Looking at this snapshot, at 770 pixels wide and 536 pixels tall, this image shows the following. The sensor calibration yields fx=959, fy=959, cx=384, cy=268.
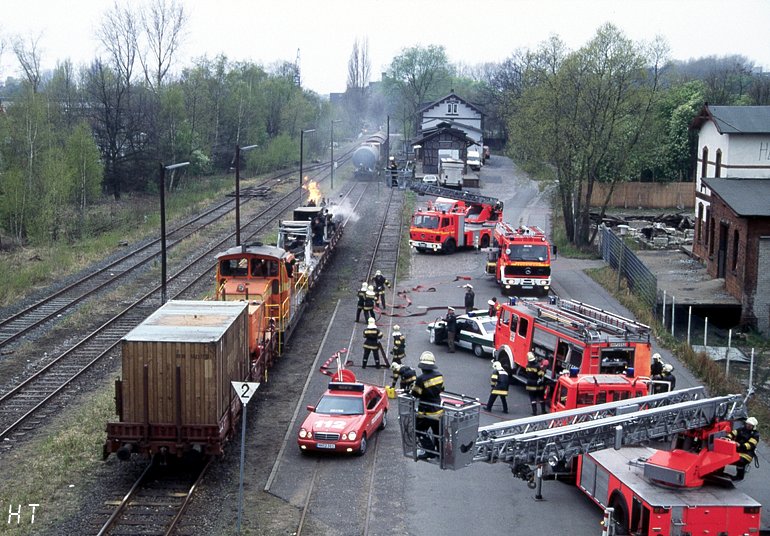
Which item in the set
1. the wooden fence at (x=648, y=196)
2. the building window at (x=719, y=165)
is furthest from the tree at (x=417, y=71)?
the building window at (x=719, y=165)

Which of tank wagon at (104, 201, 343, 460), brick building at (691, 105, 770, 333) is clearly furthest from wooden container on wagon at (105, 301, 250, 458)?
brick building at (691, 105, 770, 333)

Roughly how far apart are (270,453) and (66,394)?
21.8ft

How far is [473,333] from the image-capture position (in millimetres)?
28688

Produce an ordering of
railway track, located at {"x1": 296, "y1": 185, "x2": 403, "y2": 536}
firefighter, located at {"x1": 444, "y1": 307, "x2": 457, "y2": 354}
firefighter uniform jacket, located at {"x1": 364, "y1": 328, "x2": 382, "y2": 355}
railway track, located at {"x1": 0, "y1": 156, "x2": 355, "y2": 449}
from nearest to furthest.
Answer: railway track, located at {"x1": 296, "y1": 185, "x2": 403, "y2": 536}, railway track, located at {"x1": 0, "y1": 156, "x2": 355, "y2": 449}, firefighter uniform jacket, located at {"x1": 364, "y1": 328, "x2": 382, "y2": 355}, firefighter, located at {"x1": 444, "y1": 307, "x2": 457, "y2": 354}

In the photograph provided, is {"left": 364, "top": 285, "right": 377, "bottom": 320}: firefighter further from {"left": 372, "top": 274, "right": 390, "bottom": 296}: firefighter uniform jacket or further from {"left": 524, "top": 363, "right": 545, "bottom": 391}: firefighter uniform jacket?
{"left": 524, "top": 363, "right": 545, "bottom": 391}: firefighter uniform jacket

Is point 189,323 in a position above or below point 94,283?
above

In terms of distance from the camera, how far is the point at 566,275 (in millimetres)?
42469

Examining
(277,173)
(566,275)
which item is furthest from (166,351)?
(277,173)

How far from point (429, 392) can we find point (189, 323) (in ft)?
24.9

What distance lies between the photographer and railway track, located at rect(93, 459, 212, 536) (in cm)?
1596

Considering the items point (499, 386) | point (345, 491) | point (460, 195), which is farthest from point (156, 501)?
point (460, 195)

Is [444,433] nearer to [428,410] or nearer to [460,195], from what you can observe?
[428,410]

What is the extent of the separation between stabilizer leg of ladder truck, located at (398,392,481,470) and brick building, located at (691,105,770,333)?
81.3 ft

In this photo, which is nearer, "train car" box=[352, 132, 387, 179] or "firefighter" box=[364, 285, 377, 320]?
"firefighter" box=[364, 285, 377, 320]
